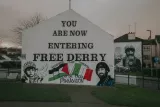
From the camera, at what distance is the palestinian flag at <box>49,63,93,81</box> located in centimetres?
Answer: 2436

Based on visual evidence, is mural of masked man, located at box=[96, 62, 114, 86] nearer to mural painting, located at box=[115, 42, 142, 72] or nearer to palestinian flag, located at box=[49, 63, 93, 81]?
palestinian flag, located at box=[49, 63, 93, 81]

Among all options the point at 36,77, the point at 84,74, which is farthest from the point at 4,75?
the point at 84,74

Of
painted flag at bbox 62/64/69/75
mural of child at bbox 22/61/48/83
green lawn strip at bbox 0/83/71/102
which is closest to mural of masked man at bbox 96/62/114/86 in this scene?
painted flag at bbox 62/64/69/75

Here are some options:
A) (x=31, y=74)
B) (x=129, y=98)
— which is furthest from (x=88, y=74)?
(x=129, y=98)

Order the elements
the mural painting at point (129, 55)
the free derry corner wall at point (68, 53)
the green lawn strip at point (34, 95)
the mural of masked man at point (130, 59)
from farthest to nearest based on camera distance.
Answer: the mural painting at point (129, 55), the mural of masked man at point (130, 59), the free derry corner wall at point (68, 53), the green lawn strip at point (34, 95)

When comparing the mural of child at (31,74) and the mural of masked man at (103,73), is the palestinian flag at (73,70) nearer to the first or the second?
the mural of masked man at (103,73)

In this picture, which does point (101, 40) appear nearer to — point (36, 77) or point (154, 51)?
point (36, 77)

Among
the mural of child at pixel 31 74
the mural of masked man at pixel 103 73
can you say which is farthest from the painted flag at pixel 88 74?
the mural of child at pixel 31 74

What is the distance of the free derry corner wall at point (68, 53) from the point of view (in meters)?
24.5

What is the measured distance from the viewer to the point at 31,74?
Result: 24.6 meters

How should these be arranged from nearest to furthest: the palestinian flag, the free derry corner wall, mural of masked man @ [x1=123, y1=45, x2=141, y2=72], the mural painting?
the palestinian flag → the free derry corner wall → mural of masked man @ [x1=123, y1=45, x2=141, y2=72] → the mural painting

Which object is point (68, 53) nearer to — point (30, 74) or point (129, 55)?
point (30, 74)
